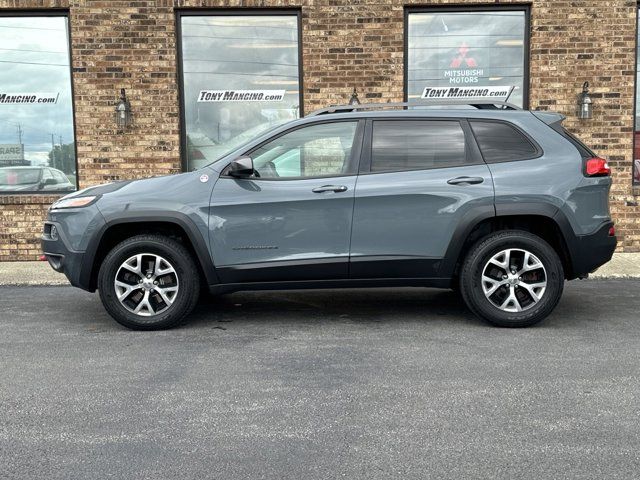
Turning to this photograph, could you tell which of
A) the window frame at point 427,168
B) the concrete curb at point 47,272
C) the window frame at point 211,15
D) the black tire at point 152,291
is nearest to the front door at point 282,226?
the window frame at point 427,168

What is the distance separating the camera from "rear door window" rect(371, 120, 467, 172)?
5.59 meters

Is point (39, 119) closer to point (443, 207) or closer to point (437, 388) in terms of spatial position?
point (443, 207)

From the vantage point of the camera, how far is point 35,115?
32.7 feet

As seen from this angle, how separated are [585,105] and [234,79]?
497cm

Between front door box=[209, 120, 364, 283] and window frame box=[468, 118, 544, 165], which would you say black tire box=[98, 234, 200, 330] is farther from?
window frame box=[468, 118, 544, 165]

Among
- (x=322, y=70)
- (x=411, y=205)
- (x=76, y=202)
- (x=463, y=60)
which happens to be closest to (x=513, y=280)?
(x=411, y=205)

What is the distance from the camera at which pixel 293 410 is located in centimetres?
375

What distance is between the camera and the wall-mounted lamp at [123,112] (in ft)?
31.1

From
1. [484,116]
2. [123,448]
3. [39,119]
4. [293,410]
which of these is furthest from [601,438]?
[39,119]

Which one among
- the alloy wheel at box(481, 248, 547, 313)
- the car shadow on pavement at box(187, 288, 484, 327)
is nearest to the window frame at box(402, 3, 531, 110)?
the car shadow on pavement at box(187, 288, 484, 327)

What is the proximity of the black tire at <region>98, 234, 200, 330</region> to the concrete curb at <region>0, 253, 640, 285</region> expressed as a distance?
106 inches

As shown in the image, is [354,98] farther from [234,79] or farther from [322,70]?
[234,79]

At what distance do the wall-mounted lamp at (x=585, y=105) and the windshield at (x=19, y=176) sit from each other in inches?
309

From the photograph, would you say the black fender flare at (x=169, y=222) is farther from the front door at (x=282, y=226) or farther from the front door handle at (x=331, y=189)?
the front door handle at (x=331, y=189)
